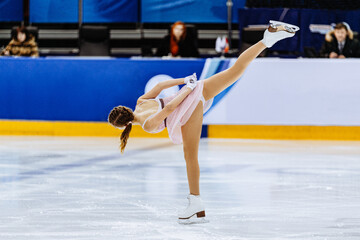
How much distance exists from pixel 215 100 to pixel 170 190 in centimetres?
334

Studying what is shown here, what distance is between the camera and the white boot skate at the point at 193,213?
4031mm

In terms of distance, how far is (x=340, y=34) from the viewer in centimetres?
879

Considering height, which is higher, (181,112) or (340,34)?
(181,112)

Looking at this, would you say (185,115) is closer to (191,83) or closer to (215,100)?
(191,83)

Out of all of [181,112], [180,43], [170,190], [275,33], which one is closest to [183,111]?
[181,112]

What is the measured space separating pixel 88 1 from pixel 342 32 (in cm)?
502

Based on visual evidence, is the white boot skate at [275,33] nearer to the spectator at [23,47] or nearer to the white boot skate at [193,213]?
the white boot skate at [193,213]

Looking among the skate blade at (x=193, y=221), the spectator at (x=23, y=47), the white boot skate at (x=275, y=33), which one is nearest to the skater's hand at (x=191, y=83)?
the white boot skate at (x=275, y=33)

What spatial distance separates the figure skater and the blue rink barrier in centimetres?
469

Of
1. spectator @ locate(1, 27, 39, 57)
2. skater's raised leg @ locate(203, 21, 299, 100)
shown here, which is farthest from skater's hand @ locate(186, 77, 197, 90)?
spectator @ locate(1, 27, 39, 57)

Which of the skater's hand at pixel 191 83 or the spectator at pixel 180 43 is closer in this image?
the skater's hand at pixel 191 83

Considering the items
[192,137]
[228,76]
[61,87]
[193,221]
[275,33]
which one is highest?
[275,33]

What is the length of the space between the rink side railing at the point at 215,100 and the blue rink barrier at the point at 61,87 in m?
0.01

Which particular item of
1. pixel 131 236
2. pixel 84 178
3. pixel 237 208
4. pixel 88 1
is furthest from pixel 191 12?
pixel 131 236
